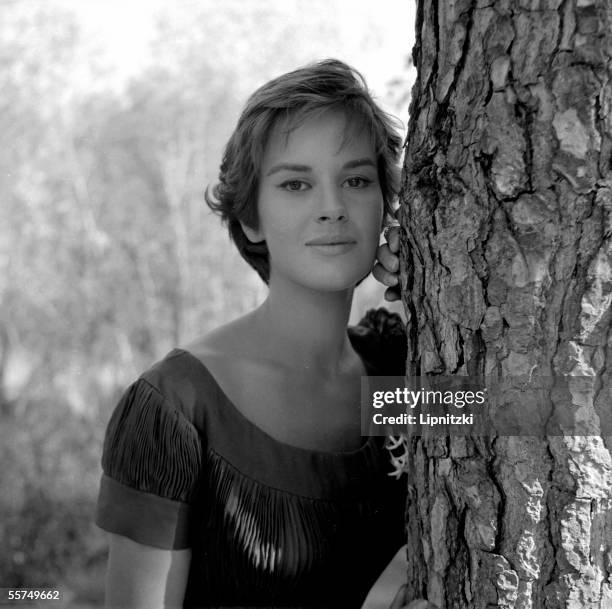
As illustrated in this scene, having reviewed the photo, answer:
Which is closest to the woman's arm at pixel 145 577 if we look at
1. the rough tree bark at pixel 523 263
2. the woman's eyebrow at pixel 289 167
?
the rough tree bark at pixel 523 263

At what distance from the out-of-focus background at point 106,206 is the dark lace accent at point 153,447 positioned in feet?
15.4

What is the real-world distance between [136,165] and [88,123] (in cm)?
67

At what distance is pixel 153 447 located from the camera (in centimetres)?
188

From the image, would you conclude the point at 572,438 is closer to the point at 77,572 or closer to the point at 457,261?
the point at 457,261

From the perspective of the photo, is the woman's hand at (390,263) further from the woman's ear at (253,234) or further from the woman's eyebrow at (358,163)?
the woman's ear at (253,234)

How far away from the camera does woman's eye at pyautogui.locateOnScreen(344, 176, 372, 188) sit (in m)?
1.95

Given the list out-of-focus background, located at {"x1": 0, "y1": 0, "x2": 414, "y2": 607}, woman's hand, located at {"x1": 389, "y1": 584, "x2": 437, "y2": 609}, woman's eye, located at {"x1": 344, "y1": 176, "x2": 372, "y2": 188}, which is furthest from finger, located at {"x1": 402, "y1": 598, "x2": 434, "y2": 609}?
out-of-focus background, located at {"x1": 0, "y1": 0, "x2": 414, "y2": 607}

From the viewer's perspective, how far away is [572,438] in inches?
51.4

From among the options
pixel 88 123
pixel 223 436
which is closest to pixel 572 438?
pixel 223 436

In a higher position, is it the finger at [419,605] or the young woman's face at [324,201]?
the young woman's face at [324,201]

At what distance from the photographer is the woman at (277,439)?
1882mm

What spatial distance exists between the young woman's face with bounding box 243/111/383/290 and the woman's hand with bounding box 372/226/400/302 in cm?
11

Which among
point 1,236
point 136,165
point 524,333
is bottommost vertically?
point 524,333

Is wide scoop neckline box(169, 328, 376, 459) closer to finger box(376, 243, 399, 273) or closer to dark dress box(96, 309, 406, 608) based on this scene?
dark dress box(96, 309, 406, 608)
